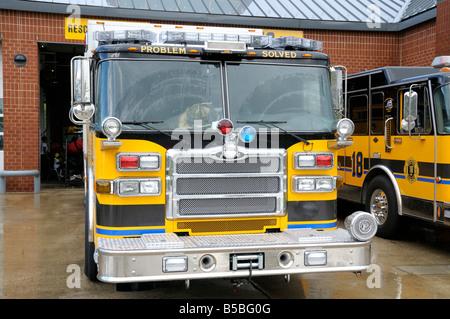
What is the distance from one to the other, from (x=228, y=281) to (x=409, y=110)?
3581 millimetres

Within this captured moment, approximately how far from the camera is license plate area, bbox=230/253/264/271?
4.28 metres

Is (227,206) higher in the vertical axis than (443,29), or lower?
lower

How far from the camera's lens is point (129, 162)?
4.55m

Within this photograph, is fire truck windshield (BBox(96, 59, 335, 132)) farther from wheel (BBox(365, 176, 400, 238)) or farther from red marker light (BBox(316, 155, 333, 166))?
wheel (BBox(365, 176, 400, 238))

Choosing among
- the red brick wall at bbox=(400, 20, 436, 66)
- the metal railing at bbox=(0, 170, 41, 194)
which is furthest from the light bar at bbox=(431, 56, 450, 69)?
the metal railing at bbox=(0, 170, 41, 194)

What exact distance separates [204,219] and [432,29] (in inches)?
446

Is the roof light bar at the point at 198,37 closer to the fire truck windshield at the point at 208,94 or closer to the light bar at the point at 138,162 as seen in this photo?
the fire truck windshield at the point at 208,94

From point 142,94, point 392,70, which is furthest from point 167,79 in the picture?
point 392,70

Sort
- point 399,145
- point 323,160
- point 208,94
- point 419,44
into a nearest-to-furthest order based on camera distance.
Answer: point 208,94, point 323,160, point 399,145, point 419,44

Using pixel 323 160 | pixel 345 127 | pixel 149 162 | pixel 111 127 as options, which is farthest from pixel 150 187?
pixel 345 127

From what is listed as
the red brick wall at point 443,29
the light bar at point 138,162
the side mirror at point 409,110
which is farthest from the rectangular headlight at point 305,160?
the red brick wall at point 443,29

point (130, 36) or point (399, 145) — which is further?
point (399, 145)

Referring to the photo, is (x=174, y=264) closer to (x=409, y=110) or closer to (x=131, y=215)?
(x=131, y=215)

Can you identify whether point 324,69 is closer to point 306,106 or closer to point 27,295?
point 306,106
